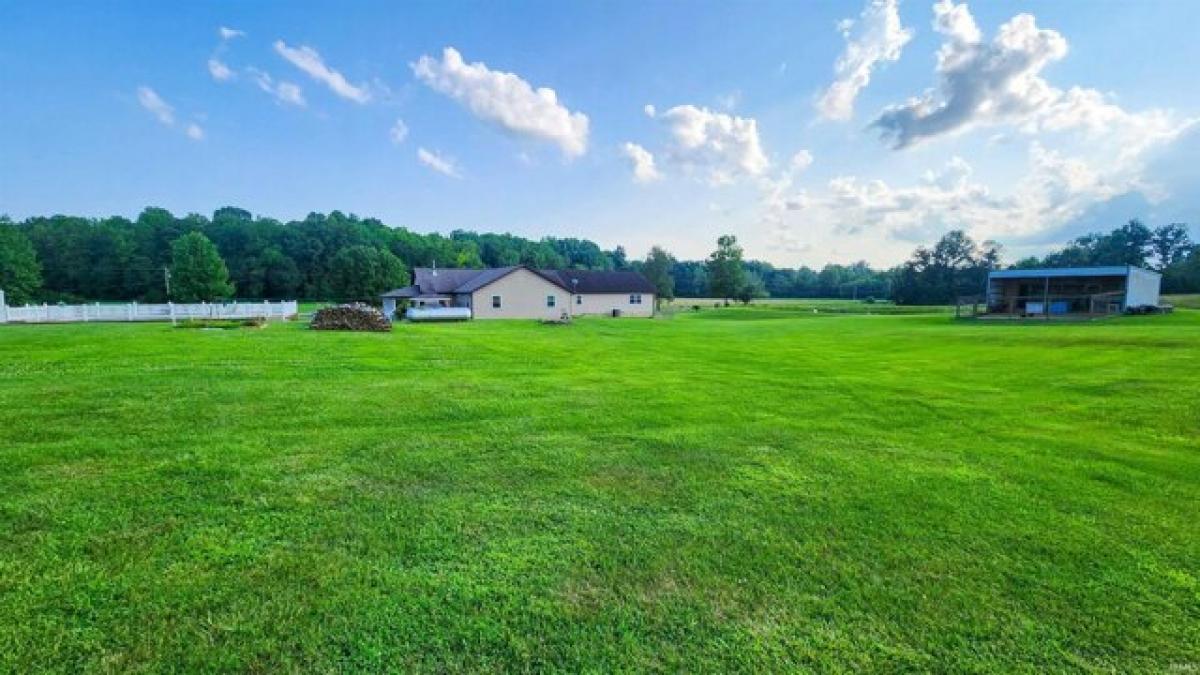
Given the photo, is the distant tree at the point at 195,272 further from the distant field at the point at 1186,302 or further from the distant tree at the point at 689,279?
the distant field at the point at 1186,302

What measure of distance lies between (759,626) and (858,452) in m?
3.76

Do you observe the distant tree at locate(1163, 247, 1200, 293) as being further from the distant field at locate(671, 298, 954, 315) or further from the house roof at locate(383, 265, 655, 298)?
the house roof at locate(383, 265, 655, 298)

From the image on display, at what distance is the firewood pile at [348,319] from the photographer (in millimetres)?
20250

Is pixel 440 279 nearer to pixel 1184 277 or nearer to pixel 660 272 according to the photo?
pixel 660 272

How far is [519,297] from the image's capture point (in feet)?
135

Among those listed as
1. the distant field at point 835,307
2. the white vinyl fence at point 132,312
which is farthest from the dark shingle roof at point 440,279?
the distant field at point 835,307

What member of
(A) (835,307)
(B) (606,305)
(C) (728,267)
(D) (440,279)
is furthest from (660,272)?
(D) (440,279)

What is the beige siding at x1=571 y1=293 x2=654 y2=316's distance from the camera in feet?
161

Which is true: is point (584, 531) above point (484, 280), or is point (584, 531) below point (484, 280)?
below

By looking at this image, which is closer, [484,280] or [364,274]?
[484,280]

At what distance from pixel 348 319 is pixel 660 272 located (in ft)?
224

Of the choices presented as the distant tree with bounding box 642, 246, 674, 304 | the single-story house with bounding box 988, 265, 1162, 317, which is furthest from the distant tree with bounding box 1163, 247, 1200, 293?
the distant tree with bounding box 642, 246, 674, 304

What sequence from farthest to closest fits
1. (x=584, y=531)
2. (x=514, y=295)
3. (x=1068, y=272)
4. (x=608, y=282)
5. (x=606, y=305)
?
(x=608, y=282) → (x=606, y=305) → (x=514, y=295) → (x=1068, y=272) → (x=584, y=531)

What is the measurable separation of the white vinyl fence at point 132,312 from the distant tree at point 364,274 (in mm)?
31839
